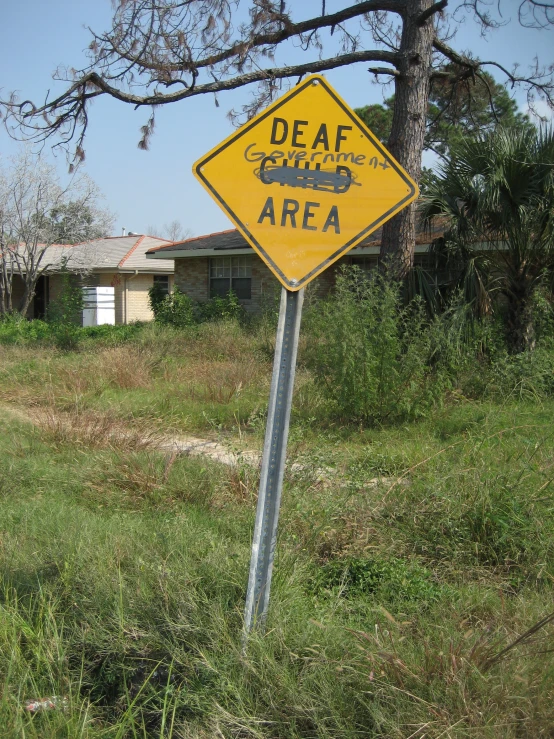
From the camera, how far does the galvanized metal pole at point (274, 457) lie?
10.2 feet

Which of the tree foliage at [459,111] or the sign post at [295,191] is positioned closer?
the sign post at [295,191]

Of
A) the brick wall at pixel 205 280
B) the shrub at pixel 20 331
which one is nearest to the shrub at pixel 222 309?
the brick wall at pixel 205 280

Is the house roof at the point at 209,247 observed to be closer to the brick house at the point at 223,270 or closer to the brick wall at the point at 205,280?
the brick house at the point at 223,270

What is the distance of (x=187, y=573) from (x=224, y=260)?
19.1 meters

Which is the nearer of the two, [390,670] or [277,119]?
[390,670]

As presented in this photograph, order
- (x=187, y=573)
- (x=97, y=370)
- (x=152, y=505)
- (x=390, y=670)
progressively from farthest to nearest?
(x=97, y=370) → (x=152, y=505) → (x=187, y=573) → (x=390, y=670)

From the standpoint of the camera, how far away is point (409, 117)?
37.4ft

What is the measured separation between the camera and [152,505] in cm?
528

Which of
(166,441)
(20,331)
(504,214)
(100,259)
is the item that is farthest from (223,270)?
(166,441)

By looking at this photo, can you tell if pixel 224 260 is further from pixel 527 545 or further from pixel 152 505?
pixel 527 545

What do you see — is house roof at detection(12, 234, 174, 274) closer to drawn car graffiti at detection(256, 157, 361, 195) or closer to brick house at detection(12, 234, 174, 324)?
brick house at detection(12, 234, 174, 324)

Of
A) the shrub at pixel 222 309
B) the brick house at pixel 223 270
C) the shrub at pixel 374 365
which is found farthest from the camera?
the brick house at pixel 223 270

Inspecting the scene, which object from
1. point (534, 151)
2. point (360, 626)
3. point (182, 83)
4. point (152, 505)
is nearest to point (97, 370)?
point (182, 83)

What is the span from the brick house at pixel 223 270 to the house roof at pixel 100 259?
5965 mm
